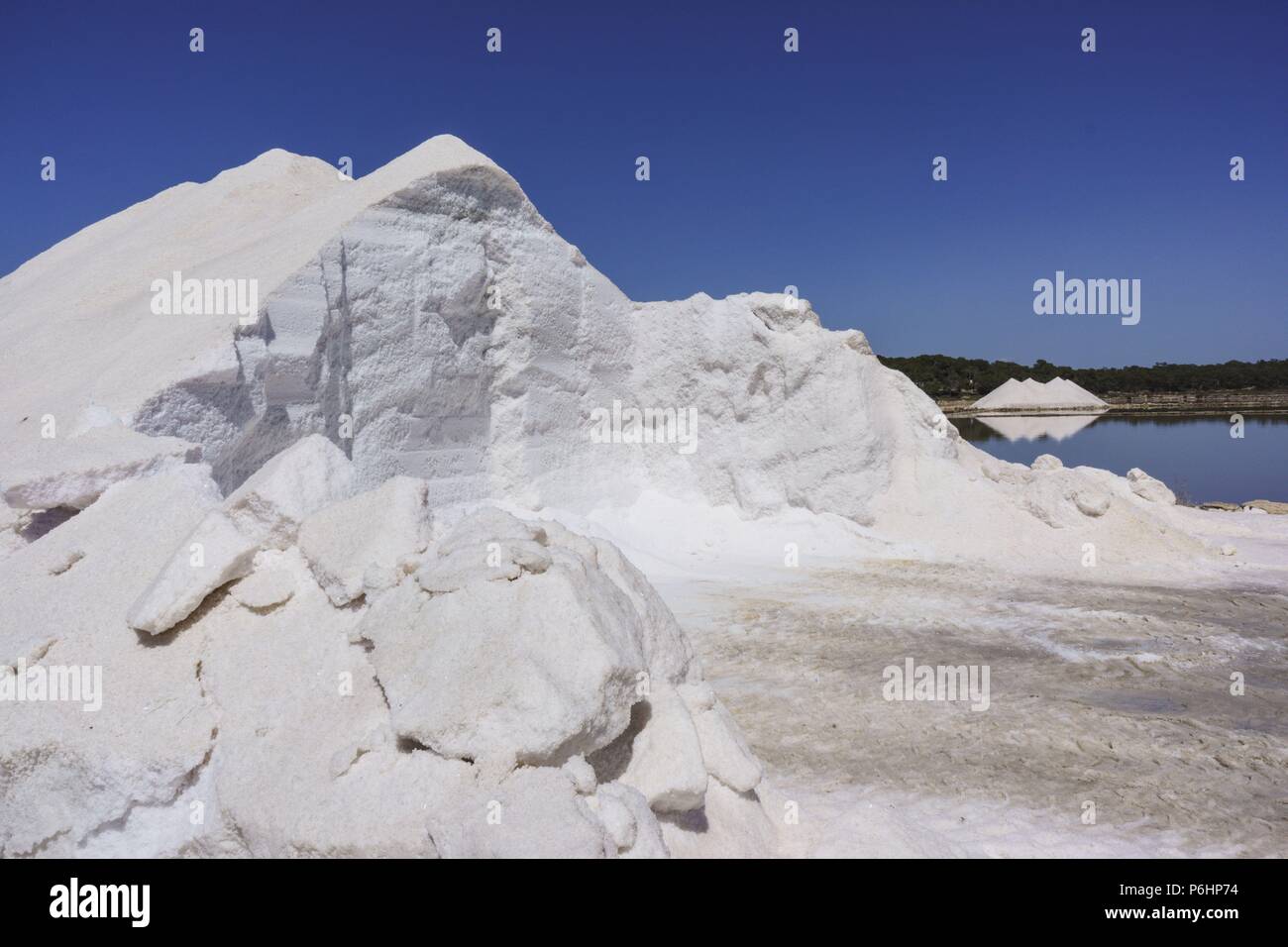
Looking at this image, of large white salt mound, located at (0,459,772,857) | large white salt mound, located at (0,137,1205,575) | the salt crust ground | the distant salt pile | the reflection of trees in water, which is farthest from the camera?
the distant salt pile

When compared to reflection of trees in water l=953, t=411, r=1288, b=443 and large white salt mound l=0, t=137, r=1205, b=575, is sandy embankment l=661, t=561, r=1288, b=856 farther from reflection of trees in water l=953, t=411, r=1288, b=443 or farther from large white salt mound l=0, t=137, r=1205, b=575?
reflection of trees in water l=953, t=411, r=1288, b=443

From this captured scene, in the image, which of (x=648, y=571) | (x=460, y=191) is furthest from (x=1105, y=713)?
(x=460, y=191)

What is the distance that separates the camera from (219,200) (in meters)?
10.4

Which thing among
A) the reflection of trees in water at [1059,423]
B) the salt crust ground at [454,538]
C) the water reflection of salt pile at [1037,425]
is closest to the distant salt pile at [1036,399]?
the reflection of trees in water at [1059,423]

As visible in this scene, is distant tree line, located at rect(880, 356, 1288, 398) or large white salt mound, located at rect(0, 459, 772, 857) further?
distant tree line, located at rect(880, 356, 1288, 398)

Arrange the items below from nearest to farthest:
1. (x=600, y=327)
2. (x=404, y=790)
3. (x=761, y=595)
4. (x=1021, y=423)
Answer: (x=404, y=790) < (x=761, y=595) < (x=600, y=327) < (x=1021, y=423)

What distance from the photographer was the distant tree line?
50.3m

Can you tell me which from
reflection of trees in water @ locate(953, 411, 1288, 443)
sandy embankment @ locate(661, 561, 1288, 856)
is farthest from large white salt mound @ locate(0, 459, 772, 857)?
reflection of trees in water @ locate(953, 411, 1288, 443)

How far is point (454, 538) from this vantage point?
3.87m

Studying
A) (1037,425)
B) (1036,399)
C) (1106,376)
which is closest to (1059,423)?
(1037,425)

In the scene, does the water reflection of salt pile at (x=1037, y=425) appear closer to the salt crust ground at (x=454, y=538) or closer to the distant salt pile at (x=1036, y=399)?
Answer: the distant salt pile at (x=1036, y=399)

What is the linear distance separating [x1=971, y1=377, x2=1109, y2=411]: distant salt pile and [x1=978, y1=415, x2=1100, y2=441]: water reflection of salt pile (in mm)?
2756

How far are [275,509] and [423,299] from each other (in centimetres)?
462

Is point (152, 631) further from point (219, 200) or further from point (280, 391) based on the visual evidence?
point (219, 200)
